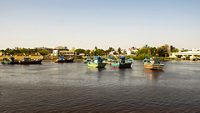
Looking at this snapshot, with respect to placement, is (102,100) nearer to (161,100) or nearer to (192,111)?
(161,100)

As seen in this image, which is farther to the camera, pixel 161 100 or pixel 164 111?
pixel 161 100

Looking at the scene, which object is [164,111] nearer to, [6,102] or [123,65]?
[6,102]

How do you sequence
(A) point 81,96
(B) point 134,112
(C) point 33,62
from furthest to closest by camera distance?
(C) point 33,62
(A) point 81,96
(B) point 134,112

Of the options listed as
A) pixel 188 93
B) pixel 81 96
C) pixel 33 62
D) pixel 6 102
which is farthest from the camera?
pixel 33 62

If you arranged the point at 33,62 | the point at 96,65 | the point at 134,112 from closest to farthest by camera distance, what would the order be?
the point at 134,112 → the point at 96,65 → the point at 33,62

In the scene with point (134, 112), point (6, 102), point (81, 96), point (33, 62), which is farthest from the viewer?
point (33, 62)

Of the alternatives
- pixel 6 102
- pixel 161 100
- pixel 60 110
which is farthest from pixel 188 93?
pixel 6 102

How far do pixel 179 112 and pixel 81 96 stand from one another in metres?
15.1

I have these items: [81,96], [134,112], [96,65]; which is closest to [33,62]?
[96,65]

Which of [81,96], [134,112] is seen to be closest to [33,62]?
[81,96]

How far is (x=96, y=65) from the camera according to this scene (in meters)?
110

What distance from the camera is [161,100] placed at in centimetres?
3647

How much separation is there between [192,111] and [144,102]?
21.9 feet

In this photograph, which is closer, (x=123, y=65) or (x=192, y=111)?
(x=192, y=111)
